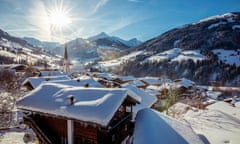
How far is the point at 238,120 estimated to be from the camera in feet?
44.7

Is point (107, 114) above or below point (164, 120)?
above

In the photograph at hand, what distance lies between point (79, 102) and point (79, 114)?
60 centimetres

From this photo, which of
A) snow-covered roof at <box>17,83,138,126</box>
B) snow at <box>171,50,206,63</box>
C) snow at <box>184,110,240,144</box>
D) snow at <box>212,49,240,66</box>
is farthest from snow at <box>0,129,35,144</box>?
snow at <box>212,49,240,66</box>

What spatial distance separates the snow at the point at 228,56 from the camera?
85.2 meters

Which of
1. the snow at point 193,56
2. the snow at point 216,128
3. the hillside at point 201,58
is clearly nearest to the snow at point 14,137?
the snow at point 216,128

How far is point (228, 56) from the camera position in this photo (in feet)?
300

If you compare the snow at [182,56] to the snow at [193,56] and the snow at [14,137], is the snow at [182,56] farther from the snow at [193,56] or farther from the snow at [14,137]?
the snow at [14,137]

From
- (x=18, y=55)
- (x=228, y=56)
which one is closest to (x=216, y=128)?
(x=228, y=56)

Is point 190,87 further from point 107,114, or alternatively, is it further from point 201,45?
point 201,45

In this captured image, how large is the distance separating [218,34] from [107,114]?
443ft

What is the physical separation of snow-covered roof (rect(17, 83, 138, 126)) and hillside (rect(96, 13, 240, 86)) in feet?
251

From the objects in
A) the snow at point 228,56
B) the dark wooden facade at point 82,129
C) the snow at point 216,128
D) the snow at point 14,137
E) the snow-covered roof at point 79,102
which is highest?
the snow at point 228,56

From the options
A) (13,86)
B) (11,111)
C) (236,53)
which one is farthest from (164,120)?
(236,53)

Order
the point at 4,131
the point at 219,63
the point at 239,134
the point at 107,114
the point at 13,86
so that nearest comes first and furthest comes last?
the point at 107,114 < the point at 239,134 < the point at 4,131 < the point at 13,86 < the point at 219,63
